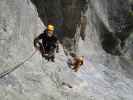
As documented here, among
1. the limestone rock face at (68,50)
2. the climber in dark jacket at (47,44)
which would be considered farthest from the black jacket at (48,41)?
the limestone rock face at (68,50)

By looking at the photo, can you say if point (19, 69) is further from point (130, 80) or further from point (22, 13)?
point (130, 80)

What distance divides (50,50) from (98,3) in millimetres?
9343

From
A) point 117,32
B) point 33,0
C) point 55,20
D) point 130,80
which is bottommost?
point 130,80

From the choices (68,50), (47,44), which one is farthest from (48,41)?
(68,50)

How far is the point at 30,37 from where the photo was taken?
1106 centimetres

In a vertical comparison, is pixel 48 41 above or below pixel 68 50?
above

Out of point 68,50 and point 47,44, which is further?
point 68,50

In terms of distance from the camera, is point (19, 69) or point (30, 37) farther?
point (30, 37)

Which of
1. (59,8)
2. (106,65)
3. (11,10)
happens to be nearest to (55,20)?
(59,8)

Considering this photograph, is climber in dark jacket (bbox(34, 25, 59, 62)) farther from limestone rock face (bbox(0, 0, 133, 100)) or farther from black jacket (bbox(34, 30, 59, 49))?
limestone rock face (bbox(0, 0, 133, 100))

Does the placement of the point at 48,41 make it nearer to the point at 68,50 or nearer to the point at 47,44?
the point at 47,44

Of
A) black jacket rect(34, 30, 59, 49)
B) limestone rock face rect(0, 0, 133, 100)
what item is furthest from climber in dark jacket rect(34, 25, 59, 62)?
limestone rock face rect(0, 0, 133, 100)

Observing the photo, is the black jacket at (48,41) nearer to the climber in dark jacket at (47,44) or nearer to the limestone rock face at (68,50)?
the climber in dark jacket at (47,44)

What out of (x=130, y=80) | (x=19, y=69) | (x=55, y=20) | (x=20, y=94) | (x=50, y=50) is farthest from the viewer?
(x=130, y=80)
